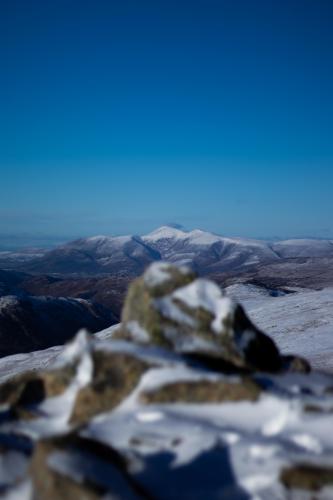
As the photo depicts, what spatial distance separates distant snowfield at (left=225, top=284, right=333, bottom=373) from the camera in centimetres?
4571

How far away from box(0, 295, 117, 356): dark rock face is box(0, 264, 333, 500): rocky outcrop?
12931 cm

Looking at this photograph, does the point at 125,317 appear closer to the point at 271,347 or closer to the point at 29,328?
the point at 271,347

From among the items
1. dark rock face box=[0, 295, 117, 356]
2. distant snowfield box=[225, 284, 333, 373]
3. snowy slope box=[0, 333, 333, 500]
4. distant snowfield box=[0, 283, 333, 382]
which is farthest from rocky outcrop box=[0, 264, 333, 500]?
dark rock face box=[0, 295, 117, 356]

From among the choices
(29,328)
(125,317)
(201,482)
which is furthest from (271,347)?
(29,328)

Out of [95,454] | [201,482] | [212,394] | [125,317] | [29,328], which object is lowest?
[29,328]

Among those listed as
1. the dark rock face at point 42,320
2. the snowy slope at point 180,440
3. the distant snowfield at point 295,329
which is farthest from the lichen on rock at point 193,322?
the dark rock face at point 42,320

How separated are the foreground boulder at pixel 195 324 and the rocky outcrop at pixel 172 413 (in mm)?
40

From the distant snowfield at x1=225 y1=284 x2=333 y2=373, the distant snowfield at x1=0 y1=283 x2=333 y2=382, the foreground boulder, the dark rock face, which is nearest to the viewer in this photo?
the foreground boulder

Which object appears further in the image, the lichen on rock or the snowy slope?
the lichen on rock

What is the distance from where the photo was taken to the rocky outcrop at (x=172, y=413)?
34.5 ft

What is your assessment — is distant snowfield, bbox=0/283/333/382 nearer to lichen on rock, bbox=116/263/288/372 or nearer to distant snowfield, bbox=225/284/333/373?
distant snowfield, bbox=225/284/333/373

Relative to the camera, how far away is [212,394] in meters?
12.9

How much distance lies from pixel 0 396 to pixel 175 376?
6.66 metres

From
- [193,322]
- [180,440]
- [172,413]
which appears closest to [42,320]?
[193,322]
